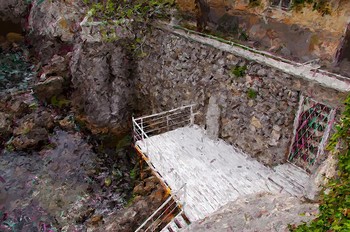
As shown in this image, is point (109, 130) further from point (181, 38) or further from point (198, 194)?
point (198, 194)

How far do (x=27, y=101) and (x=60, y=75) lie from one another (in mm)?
3036

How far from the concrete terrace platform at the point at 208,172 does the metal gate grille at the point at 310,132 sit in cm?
48

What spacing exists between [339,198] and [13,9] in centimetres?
3339

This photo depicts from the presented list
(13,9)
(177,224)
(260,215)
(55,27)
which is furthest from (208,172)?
(13,9)

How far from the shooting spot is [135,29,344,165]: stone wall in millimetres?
9695

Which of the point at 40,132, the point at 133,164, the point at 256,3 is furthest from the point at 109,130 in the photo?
the point at 256,3

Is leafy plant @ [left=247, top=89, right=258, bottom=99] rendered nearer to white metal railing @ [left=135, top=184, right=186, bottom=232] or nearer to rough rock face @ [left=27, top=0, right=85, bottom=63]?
white metal railing @ [left=135, top=184, right=186, bottom=232]

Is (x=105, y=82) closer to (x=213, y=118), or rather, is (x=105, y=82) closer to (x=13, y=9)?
(x=213, y=118)

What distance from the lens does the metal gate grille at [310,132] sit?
8.91 meters

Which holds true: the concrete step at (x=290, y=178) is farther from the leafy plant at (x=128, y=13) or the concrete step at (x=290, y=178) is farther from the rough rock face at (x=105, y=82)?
the rough rock face at (x=105, y=82)

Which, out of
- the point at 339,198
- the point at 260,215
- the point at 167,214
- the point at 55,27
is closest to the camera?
the point at 339,198

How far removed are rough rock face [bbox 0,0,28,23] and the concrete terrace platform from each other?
2488 centimetres

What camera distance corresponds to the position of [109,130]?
17359mm

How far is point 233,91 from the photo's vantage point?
11.5m
